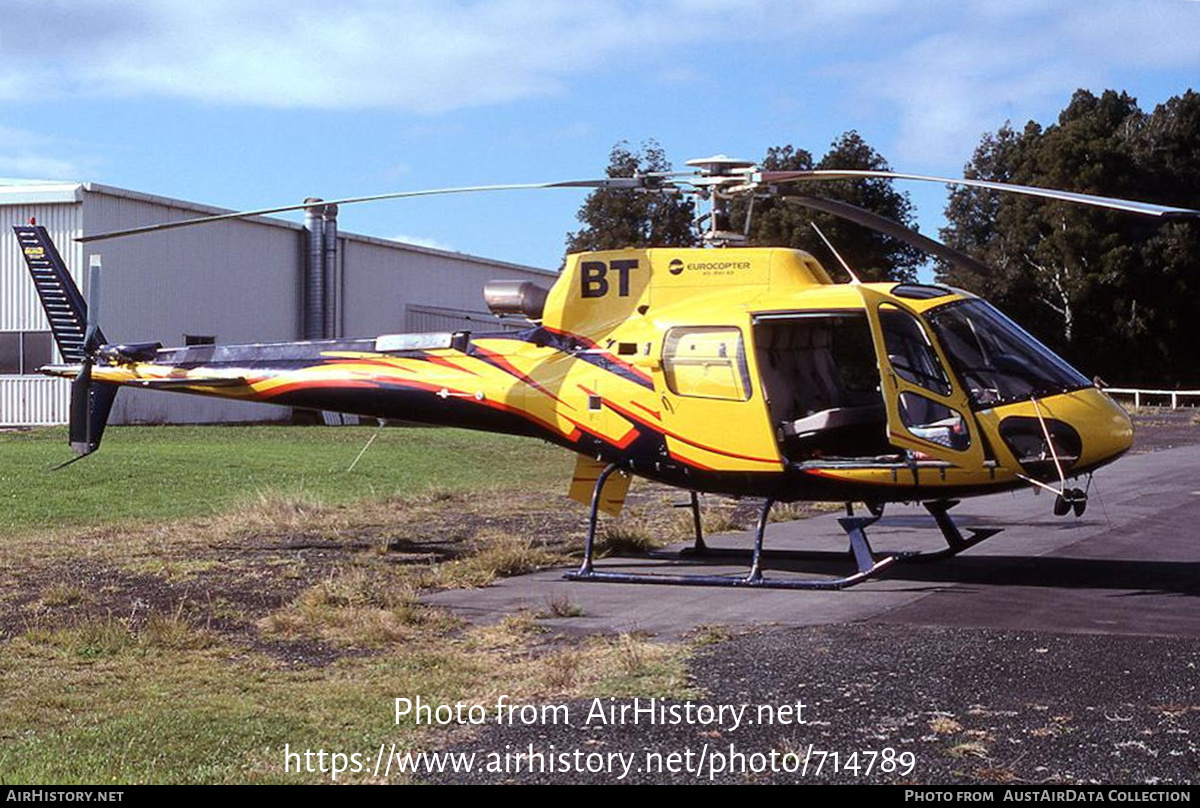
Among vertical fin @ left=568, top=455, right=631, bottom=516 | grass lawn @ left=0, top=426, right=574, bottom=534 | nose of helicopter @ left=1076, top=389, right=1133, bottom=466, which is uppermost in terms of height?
nose of helicopter @ left=1076, top=389, right=1133, bottom=466

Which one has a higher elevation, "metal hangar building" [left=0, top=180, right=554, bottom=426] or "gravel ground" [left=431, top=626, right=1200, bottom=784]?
"metal hangar building" [left=0, top=180, right=554, bottom=426]

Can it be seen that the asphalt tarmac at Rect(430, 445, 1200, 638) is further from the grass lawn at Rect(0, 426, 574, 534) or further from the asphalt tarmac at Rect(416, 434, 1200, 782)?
the grass lawn at Rect(0, 426, 574, 534)

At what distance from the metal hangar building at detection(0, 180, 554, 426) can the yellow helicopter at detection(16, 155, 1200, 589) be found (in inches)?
714

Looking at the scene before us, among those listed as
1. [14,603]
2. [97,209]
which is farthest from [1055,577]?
[97,209]

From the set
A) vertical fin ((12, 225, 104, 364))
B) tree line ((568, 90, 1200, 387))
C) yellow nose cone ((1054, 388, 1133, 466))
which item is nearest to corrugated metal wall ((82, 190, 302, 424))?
tree line ((568, 90, 1200, 387))

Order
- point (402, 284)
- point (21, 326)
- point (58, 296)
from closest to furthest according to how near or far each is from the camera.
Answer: point (58, 296)
point (21, 326)
point (402, 284)

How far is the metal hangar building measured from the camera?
35.8m

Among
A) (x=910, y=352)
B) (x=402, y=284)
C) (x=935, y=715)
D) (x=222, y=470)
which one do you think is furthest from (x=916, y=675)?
(x=402, y=284)

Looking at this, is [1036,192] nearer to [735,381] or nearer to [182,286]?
[735,381]

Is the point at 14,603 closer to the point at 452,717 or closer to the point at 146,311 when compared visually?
the point at 452,717

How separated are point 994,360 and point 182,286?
100 ft

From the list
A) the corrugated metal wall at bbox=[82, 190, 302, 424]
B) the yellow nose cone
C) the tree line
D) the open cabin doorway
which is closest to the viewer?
the yellow nose cone

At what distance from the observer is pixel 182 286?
38.4 meters

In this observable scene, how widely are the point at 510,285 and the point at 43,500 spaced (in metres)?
9.50
